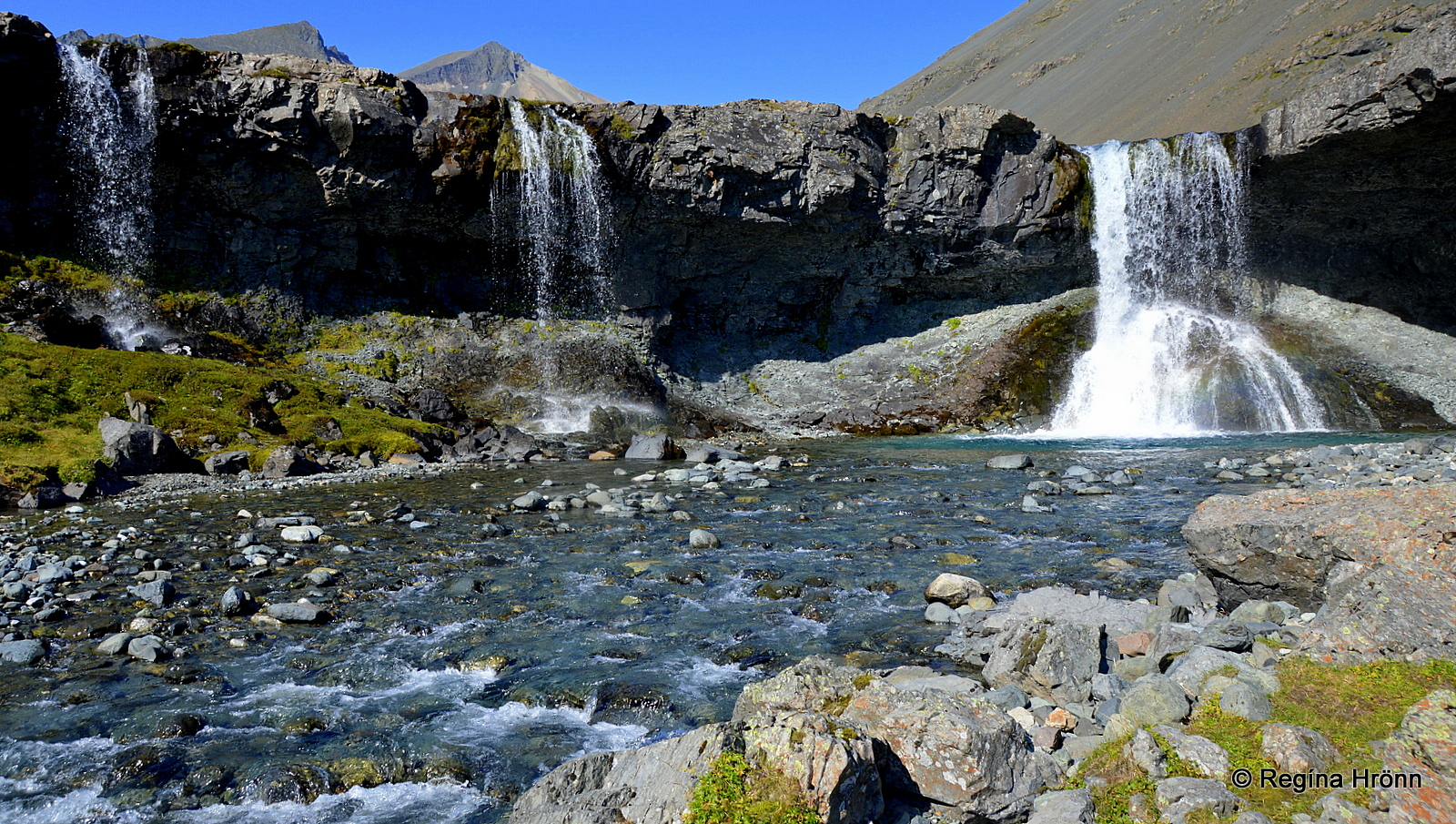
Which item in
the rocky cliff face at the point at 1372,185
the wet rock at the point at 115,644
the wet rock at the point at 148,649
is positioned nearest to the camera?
the wet rock at the point at 148,649

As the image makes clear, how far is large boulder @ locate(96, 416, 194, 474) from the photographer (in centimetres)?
1917

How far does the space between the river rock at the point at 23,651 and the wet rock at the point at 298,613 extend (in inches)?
84.8

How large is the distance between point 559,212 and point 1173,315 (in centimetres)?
3044

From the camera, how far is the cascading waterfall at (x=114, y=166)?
30.6 m

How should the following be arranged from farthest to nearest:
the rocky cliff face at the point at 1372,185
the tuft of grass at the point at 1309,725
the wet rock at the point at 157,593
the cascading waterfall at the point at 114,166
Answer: the cascading waterfall at the point at 114,166, the rocky cliff face at the point at 1372,185, the wet rock at the point at 157,593, the tuft of grass at the point at 1309,725

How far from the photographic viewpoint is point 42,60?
98.5 ft

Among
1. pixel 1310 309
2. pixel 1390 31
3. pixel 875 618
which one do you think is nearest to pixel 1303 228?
pixel 1310 309

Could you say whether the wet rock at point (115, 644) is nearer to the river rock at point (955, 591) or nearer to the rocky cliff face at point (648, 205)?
the river rock at point (955, 591)

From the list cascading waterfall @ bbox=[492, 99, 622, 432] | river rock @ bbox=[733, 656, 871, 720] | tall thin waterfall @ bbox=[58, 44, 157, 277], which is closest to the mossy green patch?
cascading waterfall @ bbox=[492, 99, 622, 432]

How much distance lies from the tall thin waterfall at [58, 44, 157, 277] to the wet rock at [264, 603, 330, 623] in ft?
101

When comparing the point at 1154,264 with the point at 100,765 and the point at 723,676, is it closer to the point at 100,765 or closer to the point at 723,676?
the point at 723,676

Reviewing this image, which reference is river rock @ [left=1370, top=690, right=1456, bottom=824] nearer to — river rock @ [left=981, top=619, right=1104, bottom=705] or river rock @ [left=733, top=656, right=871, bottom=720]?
river rock @ [left=981, top=619, right=1104, bottom=705]

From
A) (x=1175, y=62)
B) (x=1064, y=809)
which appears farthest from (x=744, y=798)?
(x=1175, y=62)

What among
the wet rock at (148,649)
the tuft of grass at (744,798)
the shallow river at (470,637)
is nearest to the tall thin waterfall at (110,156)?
the shallow river at (470,637)
